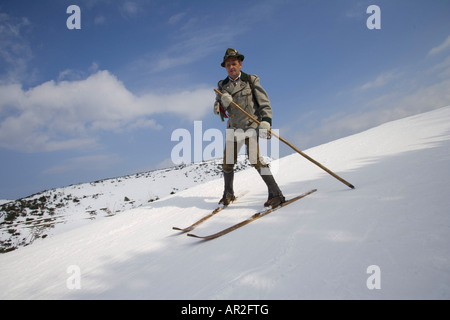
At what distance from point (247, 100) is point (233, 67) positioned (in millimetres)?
601

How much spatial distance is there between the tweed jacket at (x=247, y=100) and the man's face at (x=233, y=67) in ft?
0.33

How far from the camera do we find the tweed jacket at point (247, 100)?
374cm

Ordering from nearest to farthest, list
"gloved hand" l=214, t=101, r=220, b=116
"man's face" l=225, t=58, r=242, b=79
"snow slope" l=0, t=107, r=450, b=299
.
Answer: "snow slope" l=0, t=107, r=450, b=299, "man's face" l=225, t=58, r=242, b=79, "gloved hand" l=214, t=101, r=220, b=116

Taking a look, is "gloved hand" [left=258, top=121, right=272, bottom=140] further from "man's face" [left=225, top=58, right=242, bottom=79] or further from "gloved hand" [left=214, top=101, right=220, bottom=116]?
"man's face" [left=225, top=58, right=242, bottom=79]

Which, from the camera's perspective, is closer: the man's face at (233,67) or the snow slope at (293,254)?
the snow slope at (293,254)

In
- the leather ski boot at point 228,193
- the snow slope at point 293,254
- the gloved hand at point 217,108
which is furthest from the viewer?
the leather ski boot at point 228,193

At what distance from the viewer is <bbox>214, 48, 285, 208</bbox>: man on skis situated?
11.9ft

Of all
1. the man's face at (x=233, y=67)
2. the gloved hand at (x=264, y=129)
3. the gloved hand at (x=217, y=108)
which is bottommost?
the gloved hand at (x=264, y=129)

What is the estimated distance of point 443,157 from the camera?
10.8 ft

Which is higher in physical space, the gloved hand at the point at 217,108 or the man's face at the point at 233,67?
the man's face at the point at 233,67

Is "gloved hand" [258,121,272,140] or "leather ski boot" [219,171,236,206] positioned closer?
"gloved hand" [258,121,272,140]

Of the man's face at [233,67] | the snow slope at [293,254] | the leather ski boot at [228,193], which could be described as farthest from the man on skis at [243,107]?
the snow slope at [293,254]

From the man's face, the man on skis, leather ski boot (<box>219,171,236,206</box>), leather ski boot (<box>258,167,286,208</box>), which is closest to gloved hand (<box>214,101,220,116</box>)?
the man on skis

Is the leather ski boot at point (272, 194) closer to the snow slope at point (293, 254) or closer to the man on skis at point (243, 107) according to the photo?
the man on skis at point (243, 107)
